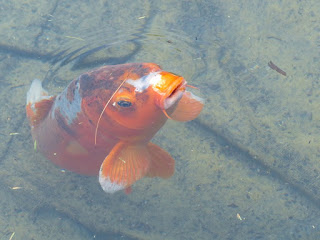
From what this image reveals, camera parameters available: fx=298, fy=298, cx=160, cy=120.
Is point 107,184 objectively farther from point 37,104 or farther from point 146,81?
point 37,104

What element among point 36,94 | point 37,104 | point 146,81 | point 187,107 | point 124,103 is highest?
point 146,81

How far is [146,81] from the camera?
1.98 metres

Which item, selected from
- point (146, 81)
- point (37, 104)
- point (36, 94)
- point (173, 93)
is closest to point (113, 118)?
point (146, 81)

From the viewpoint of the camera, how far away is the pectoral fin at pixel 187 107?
2.51 m

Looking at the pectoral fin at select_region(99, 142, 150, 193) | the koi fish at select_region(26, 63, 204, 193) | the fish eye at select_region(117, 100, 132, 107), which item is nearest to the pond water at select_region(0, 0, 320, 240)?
the koi fish at select_region(26, 63, 204, 193)

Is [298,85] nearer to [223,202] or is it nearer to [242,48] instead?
[242,48]

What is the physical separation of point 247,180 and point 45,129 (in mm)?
2180

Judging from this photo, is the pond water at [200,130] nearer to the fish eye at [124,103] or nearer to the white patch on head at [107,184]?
the white patch on head at [107,184]

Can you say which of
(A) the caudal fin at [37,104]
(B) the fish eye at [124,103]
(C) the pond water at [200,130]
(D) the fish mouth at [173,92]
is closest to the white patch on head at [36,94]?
(A) the caudal fin at [37,104]

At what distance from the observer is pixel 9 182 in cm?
359

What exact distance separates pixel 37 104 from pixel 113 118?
1.15 m

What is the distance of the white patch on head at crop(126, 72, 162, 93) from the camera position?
1947 millimetres

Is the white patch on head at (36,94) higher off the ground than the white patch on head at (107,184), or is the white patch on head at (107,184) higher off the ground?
the white patch on head at (107,184)

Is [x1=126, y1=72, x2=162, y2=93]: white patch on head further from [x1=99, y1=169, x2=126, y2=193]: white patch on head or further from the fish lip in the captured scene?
[x1=99, y1=169, x2=126, y2=193]: white patch on head
